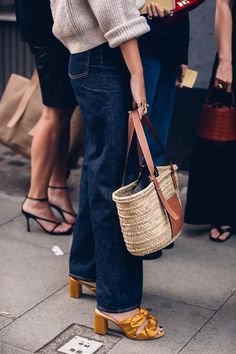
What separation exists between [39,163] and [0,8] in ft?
8.56

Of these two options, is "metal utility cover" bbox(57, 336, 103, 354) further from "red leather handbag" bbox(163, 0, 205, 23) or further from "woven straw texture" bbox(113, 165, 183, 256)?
"red leather handbag" bbox(163, 0, 205, 23)

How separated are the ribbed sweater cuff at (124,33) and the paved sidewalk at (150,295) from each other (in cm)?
133

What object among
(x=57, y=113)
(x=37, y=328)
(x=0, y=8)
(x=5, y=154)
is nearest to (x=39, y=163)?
(x=57, y=113)

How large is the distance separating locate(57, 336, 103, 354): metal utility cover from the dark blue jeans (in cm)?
16

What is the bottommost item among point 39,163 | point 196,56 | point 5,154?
point 5,154

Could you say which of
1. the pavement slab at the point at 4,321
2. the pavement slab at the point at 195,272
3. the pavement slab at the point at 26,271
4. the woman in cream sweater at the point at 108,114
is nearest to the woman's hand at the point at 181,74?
the woman in cream sweater at the point at 108,114

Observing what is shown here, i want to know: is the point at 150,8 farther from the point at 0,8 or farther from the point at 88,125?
the point at 0,8

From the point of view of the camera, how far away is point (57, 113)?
488 centimetres

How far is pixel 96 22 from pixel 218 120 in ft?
5.00

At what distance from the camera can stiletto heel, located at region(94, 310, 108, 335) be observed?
3.70 meters

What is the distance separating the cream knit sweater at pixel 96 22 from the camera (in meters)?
3.23

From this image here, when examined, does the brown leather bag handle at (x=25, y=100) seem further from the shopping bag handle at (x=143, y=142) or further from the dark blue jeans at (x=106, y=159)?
the shopping bag handle at (x=143, y=142)

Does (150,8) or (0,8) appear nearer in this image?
(150,8)

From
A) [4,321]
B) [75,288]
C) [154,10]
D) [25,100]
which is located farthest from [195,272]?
[25,100]
